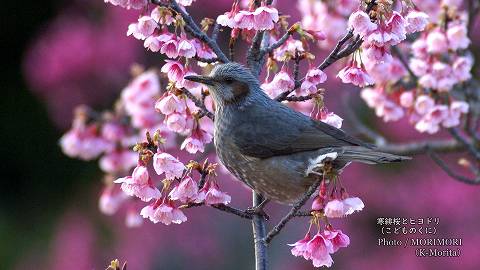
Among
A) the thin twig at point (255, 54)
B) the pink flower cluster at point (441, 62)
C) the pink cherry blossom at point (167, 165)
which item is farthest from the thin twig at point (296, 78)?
the pink flower cluster at point (441, 62)

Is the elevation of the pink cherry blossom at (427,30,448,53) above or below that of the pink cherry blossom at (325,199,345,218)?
above

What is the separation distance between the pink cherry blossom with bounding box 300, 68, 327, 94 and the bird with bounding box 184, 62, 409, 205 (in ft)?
0.68

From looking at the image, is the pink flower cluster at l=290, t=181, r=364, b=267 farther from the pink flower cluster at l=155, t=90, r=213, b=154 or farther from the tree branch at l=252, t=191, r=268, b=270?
the pink flower cluster at l=155, t=90, r=213, b=154

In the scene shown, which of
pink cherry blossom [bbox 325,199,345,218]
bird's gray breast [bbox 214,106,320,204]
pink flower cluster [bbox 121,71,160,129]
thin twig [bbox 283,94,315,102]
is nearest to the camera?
pink cherry blossom [bbox 325,199,345,218]

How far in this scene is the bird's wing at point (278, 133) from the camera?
2.70 metres

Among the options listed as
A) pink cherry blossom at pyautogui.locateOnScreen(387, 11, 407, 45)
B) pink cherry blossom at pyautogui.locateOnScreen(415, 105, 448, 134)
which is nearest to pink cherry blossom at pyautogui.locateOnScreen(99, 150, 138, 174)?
pink cherry blossom at pyautogui.locateOnScreen(415, 105, 448, 134)

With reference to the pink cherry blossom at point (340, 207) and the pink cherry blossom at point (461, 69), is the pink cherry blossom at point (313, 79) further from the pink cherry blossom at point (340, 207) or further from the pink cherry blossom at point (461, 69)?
the pink cherry blossom at point (461, 69)

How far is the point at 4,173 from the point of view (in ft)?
25.4

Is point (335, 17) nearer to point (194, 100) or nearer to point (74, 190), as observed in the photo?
point (194, 100)

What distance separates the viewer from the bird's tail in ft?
8.01

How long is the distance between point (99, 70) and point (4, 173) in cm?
211

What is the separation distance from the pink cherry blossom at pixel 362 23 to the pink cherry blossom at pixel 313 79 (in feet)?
0.58

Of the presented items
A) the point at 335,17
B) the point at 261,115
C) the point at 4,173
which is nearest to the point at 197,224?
the point at 4,173

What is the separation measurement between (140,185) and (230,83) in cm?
55
